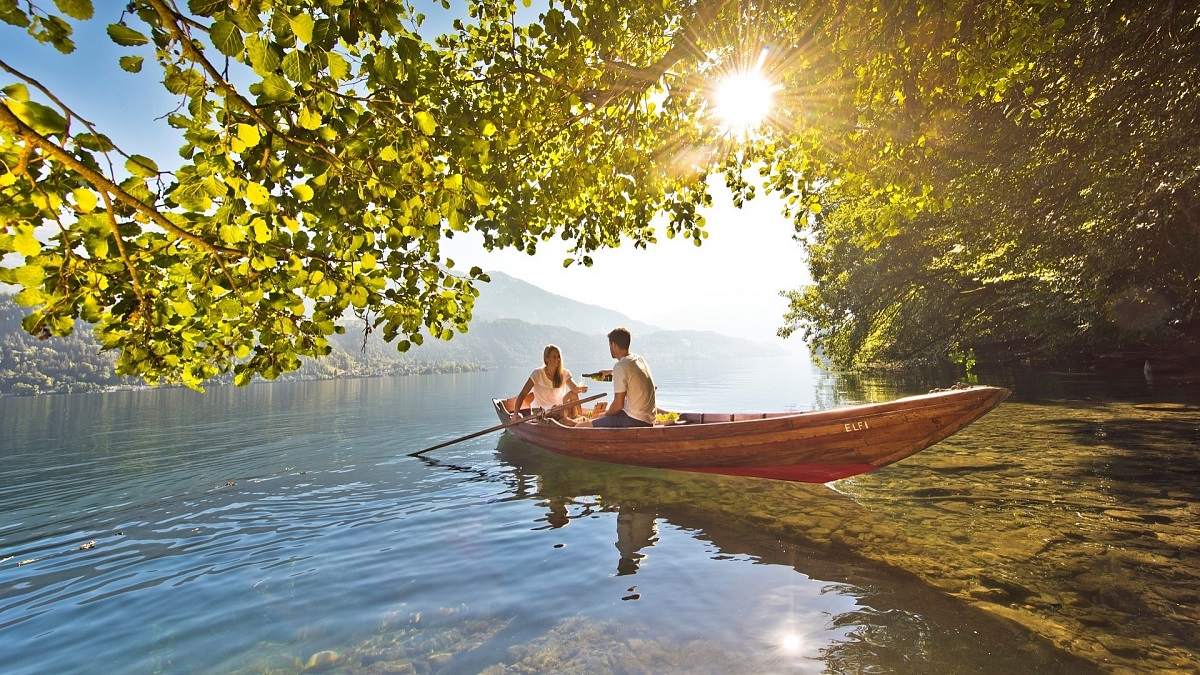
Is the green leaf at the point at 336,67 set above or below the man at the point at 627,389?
above

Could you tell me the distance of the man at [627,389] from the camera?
379 inches

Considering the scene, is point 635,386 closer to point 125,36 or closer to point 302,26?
point 302,26

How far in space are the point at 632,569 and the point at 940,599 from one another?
305 centimetres

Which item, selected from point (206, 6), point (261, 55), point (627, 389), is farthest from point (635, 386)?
point (206, 6)

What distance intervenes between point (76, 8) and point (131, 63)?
0.68 ft

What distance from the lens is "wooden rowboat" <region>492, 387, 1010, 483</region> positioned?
7477mm

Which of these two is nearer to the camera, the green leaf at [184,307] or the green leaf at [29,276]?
the green leaf at [29,276]

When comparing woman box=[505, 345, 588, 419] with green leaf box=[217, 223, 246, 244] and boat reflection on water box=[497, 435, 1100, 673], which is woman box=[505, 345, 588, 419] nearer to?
boat reflection on water box=[497, 435, 1100, 673]

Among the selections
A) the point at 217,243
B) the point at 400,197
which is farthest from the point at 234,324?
the point at 400,197

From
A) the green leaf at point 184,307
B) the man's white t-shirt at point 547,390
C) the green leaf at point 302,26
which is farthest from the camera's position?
the man's white t-shirt at point 547,390

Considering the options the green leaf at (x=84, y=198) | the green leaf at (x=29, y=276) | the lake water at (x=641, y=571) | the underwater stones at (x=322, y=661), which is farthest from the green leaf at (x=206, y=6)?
the underwater stones at (x=322, y=661)

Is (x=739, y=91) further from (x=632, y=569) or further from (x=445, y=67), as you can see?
(x=632, y=569)

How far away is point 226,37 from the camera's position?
6.44 feet

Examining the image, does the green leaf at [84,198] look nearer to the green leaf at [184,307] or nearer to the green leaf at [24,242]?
the green leaf at [24,242]
